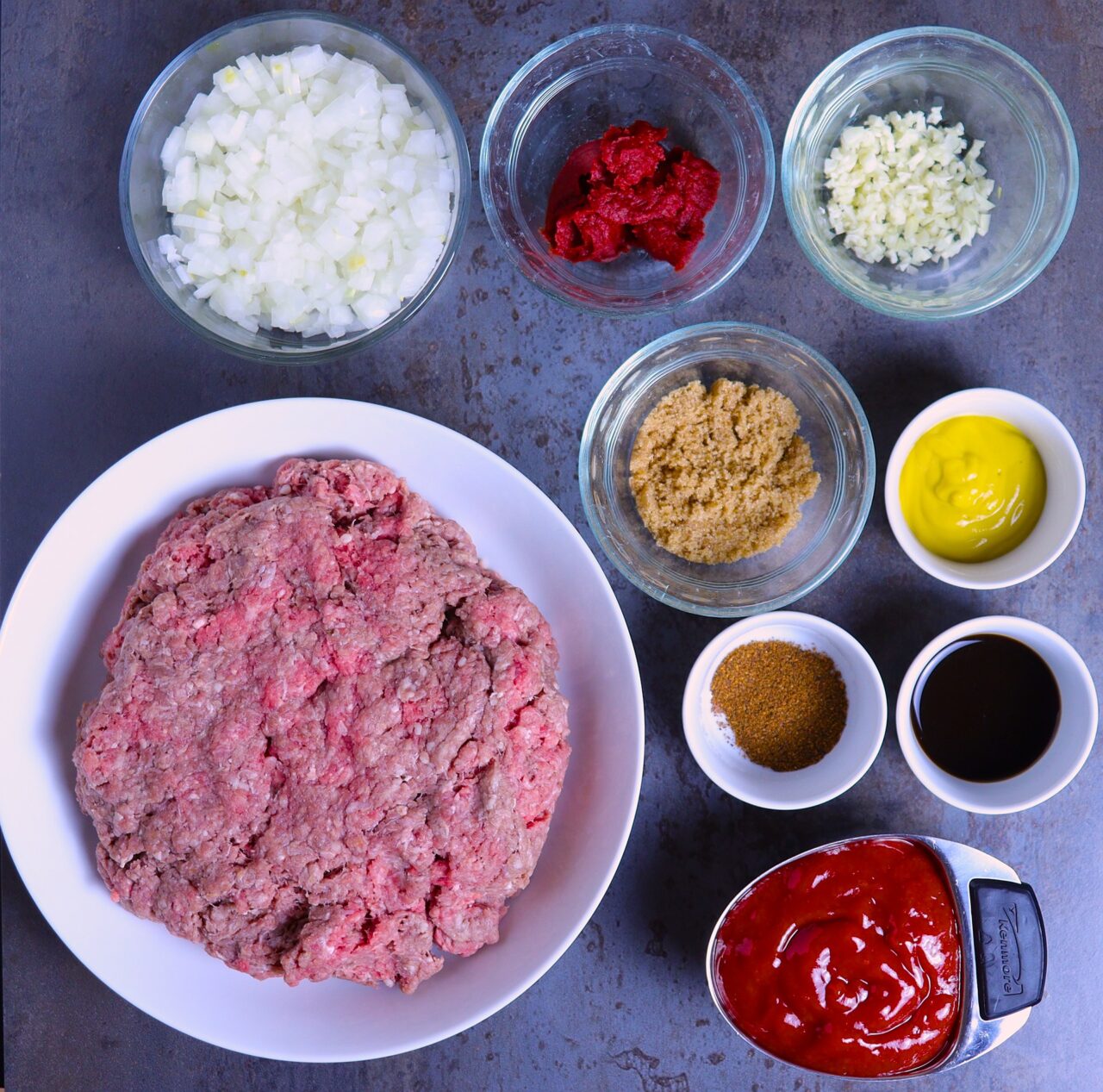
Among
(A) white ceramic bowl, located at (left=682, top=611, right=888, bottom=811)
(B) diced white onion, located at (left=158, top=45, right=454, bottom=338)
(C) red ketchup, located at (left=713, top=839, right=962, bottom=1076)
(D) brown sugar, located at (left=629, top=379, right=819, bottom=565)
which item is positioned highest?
(B) diced white onion, located at (left=158, top=45, right=454, bottom=338)

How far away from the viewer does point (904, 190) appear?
2377 mm

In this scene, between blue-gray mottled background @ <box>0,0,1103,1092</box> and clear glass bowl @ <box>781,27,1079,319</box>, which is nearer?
clear glass bowl @ <box>781,27,1079,319</box>

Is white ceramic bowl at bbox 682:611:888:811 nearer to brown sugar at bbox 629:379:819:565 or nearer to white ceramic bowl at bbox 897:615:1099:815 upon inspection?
white ceramic bowl at bbox 897:615:1099:815

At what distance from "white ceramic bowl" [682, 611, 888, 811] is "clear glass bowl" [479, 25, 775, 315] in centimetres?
86

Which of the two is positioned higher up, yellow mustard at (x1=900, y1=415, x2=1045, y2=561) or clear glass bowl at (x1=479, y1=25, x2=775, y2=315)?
clear glass bowl at (x1=479, y1=25, x2=775, y2=315)

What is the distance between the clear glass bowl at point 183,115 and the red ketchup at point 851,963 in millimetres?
1696

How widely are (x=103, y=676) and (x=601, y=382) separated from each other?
1447 millimetres

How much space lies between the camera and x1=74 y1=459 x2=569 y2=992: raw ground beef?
1993 millimetres

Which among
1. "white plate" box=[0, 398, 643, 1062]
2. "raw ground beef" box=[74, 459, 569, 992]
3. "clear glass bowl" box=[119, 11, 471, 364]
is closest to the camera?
"raw ground beef" box=[74, 459, 569, 992]

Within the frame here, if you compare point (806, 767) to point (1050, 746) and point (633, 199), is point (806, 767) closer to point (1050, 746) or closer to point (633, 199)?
point (1050, 746)

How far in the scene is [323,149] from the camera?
7.29 ft

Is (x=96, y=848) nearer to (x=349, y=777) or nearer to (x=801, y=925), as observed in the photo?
(x=349, y=777)

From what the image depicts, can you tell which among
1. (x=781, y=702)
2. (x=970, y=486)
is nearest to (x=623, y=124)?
(x=970, y=486)

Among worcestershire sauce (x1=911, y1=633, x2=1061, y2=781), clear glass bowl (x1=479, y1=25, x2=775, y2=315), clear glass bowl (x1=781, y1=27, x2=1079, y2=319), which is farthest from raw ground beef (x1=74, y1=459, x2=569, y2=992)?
clear glass bowl (x1=781, y1=27, x2=1079, y2=319)
